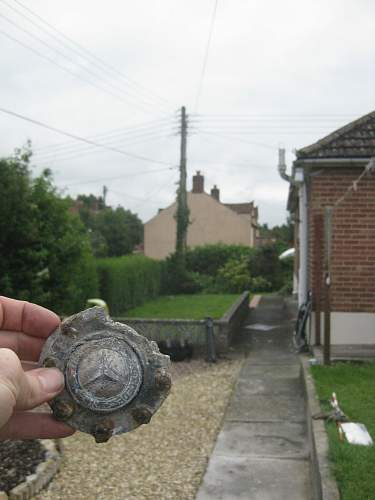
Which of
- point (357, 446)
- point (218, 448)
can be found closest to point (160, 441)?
point (218, 448)

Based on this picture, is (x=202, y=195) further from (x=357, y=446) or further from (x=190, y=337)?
(x=357, y=446)

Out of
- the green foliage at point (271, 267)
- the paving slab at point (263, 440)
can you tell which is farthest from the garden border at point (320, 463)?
the green foliage at point (271, 267)

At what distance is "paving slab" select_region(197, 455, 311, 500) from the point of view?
4859 mm

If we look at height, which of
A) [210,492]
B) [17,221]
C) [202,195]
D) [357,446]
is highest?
[202,195]

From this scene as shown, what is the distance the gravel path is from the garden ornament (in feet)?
10.7

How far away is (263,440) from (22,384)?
509 cm

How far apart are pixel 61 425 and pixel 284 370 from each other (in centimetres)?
809

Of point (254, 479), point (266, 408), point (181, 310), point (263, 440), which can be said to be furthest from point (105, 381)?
point (181, 310)

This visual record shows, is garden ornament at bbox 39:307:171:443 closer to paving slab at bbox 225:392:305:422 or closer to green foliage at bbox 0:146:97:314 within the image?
paving slab at bbox 225:392:305:422

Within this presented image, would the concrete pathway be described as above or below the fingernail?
below

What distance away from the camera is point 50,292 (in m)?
9.54

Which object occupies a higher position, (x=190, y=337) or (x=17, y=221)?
(x=17, y=221)

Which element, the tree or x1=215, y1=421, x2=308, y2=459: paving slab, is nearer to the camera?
x1=215, y1=421, x2=308, y2=459: paving slab

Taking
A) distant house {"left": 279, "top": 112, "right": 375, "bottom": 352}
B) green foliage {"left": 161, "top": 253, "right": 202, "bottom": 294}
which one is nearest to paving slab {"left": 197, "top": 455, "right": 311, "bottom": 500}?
distant house {"left": 279, "top": 112, "right": 375, "bottom": 352}
